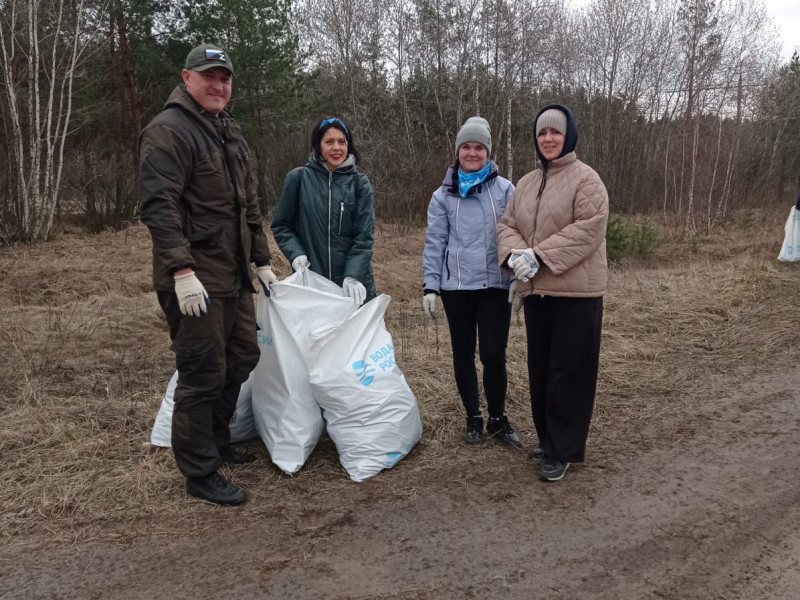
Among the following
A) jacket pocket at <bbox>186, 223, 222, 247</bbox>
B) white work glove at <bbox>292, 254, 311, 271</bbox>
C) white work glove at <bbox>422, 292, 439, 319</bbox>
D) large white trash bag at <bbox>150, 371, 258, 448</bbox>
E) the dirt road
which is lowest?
the dirt road

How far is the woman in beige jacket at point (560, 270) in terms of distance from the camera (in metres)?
2.67

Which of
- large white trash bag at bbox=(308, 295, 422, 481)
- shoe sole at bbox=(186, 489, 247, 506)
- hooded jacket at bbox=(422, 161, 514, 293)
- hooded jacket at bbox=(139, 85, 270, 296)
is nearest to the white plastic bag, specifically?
hooded jacket at bbox=(422, 161, 514, 293)

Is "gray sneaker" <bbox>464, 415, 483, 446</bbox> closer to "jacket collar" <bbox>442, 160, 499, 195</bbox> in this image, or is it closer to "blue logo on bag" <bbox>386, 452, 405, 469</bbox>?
"blue logo on bag" <bbox>386, 452, 405, 469</bbox>

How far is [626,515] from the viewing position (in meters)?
2.57

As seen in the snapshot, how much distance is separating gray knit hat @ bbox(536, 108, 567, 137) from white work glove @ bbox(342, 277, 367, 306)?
115 cm

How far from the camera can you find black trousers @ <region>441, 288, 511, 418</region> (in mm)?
3066

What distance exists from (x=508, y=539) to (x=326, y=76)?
17454mm

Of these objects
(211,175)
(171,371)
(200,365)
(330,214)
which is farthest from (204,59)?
(171,371)

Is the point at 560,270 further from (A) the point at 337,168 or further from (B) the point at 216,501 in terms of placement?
(B) the point at 216,501

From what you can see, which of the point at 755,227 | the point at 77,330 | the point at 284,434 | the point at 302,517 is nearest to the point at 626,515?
the point at 302,517

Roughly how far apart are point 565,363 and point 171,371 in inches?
116

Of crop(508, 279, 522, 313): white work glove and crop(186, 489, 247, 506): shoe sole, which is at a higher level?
crop(508, 279, 522, 313): white work glove

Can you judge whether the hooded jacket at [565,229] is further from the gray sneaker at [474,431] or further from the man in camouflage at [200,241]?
the man in camouflage at [200,241]

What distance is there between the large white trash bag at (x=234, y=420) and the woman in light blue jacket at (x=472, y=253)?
1071mm
